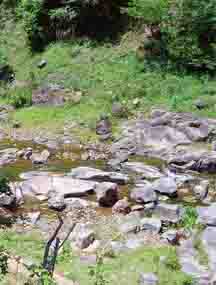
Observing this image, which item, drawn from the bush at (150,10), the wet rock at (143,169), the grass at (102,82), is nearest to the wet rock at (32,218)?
the wet rock at (143,169)

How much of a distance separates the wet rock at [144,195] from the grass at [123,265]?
92.2 inches

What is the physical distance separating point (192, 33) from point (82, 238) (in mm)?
11279

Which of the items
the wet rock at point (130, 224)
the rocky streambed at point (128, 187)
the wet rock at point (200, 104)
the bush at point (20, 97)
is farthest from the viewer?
the bush at point (20, 97)

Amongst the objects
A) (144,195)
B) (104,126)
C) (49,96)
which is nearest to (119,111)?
(104,126)

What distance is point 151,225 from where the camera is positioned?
10.7m

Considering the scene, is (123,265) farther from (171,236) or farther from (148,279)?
(171,236)

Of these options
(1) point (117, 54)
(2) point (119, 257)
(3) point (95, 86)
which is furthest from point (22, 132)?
(2) point (119, 257)

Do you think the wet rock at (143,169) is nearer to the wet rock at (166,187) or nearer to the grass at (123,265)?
the wet rock at (166,187)

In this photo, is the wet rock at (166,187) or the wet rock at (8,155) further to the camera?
the wet rock at (8,155)

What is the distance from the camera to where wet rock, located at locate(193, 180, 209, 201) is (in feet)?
42.4

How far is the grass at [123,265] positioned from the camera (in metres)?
8.63

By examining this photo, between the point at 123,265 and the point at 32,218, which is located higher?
the point at 123,265

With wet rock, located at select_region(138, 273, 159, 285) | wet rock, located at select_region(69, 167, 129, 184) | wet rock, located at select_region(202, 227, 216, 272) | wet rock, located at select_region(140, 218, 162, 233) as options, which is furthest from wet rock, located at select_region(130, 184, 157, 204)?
wet rock, located at select_region(138, 273, 159, 285)

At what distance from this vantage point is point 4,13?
85.5 feet
